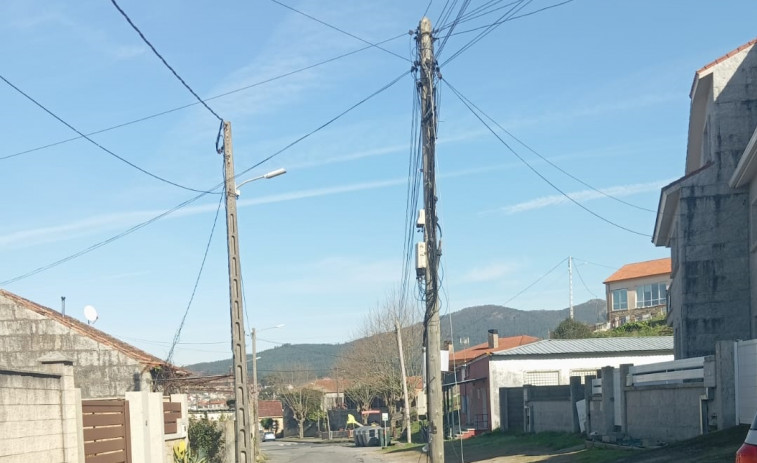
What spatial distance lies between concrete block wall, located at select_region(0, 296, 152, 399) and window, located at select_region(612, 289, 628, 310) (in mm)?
59514

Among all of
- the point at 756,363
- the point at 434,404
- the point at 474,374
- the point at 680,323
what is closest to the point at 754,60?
the point at 680,323

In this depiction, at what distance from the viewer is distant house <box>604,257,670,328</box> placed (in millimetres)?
78438

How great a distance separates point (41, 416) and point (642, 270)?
72.0m

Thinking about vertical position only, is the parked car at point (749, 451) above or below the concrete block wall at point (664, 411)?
above

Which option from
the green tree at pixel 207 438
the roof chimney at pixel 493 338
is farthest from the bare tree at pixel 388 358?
the green tree at pixel 207 438

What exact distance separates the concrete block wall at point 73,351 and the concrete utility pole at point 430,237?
564 inches

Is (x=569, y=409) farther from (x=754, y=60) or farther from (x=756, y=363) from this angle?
(x=756, y=363)

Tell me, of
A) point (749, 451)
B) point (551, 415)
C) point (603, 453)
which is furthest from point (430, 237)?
point (551, 415)

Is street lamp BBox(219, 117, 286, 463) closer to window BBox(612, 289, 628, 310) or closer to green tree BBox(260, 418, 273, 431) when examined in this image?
window BBox(612, 289, 628, 310)

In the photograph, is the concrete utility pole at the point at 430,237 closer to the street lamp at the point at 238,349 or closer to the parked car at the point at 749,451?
the street lamp at the point at 238,349

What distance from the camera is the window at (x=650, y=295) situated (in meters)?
78.4

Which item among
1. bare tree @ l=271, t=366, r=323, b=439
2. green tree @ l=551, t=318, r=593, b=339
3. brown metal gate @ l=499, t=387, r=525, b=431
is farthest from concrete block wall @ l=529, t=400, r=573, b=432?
bare tree @ l=271, t=366, r=323, b=439

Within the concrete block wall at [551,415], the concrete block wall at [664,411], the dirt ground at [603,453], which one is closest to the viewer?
the dirt ground at [603,453]

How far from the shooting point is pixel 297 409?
305 feet
